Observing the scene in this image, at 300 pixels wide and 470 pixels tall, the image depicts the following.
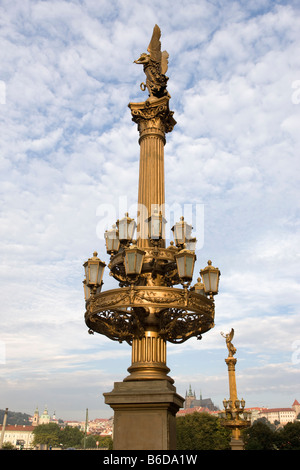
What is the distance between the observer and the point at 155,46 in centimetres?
1238

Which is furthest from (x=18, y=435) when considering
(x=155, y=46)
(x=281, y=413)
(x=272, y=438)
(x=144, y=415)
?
(x=155, y=46)

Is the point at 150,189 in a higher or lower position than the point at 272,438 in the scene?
higher

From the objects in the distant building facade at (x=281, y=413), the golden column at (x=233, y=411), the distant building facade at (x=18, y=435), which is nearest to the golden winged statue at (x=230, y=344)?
the golden column at (x=233, y=411)

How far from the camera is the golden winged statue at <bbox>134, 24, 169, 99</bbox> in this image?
1196 centimetres

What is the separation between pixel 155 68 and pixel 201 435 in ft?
162

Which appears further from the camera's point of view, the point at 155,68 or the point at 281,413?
the point at 281,413

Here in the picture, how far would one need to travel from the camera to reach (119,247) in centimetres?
942

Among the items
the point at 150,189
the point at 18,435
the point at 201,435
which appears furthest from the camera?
the point at 18,435

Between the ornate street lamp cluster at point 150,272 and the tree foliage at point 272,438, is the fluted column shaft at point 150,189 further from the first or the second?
the tree foliage at point 272,438

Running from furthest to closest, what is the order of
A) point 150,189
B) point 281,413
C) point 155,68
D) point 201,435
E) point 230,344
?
point 281,413 → point 201,435 → point 230,344 → point 155,68 → point 150,189

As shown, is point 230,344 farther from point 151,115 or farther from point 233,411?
point 151,115
